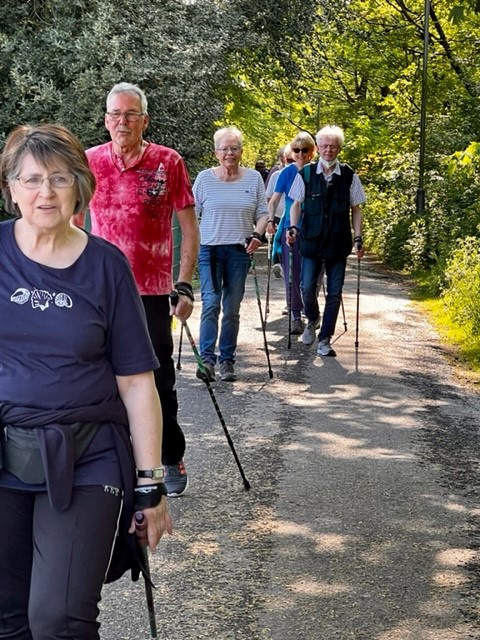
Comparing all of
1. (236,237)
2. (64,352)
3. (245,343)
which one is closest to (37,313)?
(64,352)

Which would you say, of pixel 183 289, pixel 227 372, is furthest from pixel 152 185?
pixel 227 372

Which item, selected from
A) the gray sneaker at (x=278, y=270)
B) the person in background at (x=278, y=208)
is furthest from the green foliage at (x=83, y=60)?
the gray sneaker at (x=278, y=270)

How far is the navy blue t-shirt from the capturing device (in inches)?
128

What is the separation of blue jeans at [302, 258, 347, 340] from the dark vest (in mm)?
131

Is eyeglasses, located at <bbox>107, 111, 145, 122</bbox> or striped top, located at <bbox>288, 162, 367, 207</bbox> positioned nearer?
eyeglasses, located at <bbox>107, 111, 145, 122</bbox>

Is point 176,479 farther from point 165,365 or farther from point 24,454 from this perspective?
point 24,454

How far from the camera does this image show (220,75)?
71.4 ft

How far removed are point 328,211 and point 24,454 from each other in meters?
8.62

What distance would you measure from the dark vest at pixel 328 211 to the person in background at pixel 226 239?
1.32m

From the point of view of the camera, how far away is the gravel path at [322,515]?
16.1 ft

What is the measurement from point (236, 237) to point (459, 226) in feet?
37.7

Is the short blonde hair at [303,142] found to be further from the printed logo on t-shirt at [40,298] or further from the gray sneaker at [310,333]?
the printed logo on t-shirt at [40,298]

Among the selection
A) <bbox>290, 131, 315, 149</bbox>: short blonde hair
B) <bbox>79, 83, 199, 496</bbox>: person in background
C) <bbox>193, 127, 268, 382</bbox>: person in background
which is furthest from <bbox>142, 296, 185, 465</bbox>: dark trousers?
<bbox>290, 131, 315, 149</bbox>: short blonde hair

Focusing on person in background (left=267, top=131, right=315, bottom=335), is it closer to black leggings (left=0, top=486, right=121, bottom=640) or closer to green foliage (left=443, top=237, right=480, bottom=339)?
green foliage (left=443, top=237, right=480, bottom=339)
